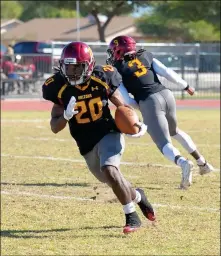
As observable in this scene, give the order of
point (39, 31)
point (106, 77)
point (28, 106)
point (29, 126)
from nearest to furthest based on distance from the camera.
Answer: point (106, 77)
point (29, 126)
point (28, 106)
point (39, 31)

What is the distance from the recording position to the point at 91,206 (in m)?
8.61

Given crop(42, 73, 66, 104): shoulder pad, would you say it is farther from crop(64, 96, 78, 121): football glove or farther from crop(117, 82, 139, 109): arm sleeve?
crop(117, 82, 139, 109): arm sleeve

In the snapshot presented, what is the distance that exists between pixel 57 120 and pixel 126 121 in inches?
24.9

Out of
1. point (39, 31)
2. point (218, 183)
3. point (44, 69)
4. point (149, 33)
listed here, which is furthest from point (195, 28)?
point (218, 183)

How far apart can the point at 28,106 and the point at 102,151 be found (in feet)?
→ 57.3

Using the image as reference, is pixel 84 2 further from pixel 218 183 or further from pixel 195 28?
pixel 218 183

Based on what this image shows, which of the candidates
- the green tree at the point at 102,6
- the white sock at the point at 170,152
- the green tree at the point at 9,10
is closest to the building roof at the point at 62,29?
the green tree at the point at 102,6

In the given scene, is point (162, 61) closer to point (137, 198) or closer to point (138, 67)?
point (138, 67)

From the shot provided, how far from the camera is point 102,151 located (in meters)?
7.29

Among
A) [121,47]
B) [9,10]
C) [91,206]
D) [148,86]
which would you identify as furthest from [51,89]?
[9,10]

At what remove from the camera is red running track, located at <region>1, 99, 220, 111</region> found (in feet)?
78.3

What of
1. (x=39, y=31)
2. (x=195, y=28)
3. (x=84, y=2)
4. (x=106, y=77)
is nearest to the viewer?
(x=106, y=77)

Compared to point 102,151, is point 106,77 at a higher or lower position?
higher

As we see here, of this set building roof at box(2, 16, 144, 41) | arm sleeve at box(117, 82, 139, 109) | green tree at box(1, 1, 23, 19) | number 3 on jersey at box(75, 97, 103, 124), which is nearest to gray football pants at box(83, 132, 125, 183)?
number 3 on jersey at box(75, 97, 103, 124)
